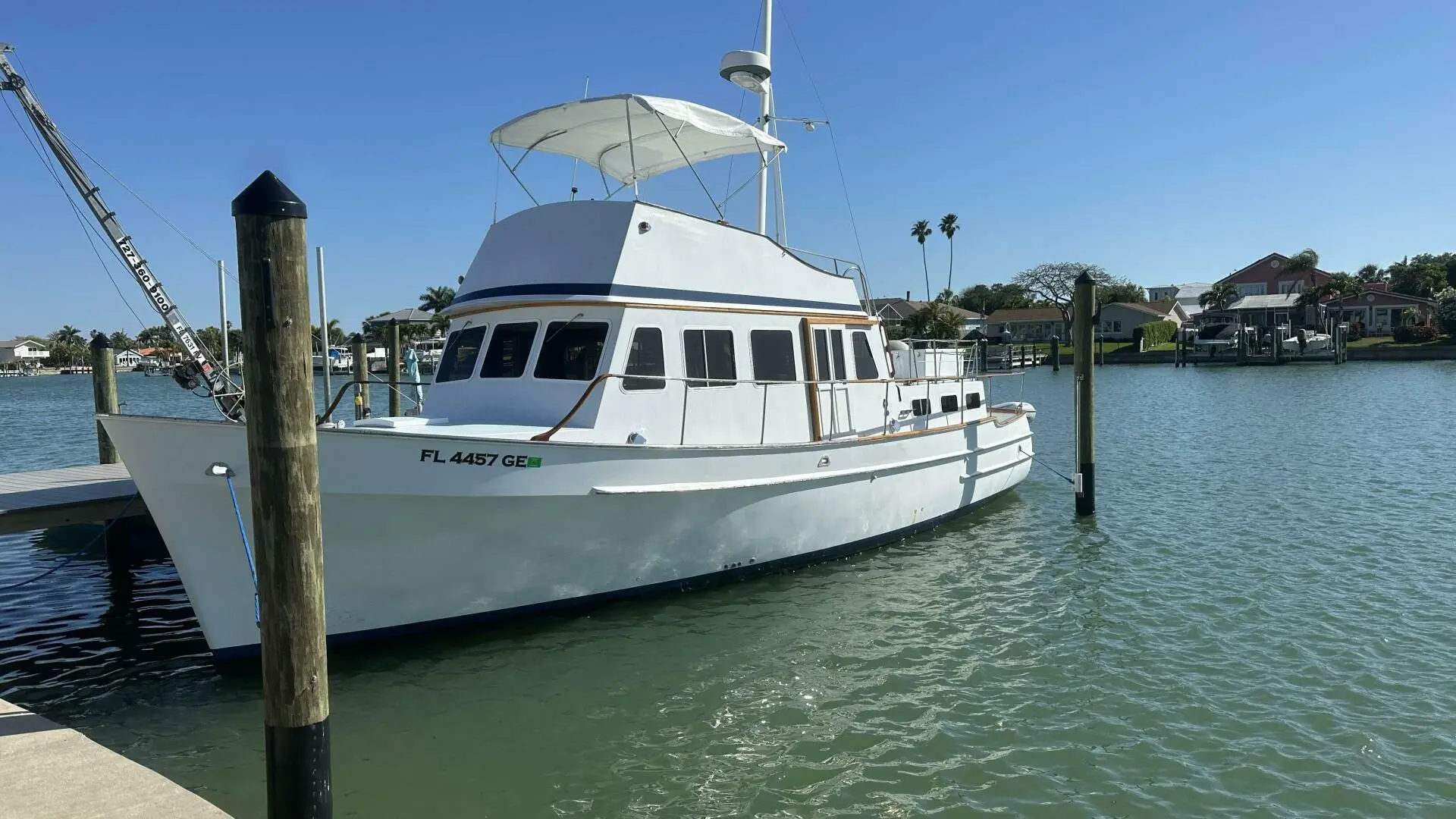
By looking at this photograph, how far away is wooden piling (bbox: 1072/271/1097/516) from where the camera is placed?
12.7m

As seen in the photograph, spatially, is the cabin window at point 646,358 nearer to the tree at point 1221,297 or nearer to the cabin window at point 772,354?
the cabin window at point 772,354

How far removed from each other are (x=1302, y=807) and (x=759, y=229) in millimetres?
8397

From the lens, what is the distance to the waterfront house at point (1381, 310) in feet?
230

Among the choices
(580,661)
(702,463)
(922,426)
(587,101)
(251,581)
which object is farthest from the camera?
(922,426)

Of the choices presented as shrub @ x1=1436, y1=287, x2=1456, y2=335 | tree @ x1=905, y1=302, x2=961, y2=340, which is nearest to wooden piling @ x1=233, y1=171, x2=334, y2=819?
tree @ x1=905, y1=302, x2=961, y2=340

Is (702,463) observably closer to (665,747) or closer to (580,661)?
(580,661)

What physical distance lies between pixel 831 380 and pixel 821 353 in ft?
1.15

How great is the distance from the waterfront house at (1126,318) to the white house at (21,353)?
151 meters

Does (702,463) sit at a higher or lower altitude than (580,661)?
higher

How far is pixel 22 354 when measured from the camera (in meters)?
136

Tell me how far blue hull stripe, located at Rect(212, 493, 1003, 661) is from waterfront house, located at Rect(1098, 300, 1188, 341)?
77.1 meters

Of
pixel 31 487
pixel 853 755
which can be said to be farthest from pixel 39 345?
pixel 853 755

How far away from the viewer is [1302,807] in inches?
210

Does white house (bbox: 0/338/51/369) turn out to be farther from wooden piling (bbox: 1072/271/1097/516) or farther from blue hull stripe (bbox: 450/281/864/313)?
wooden piling (bbox: 1072/271/1097/516)
